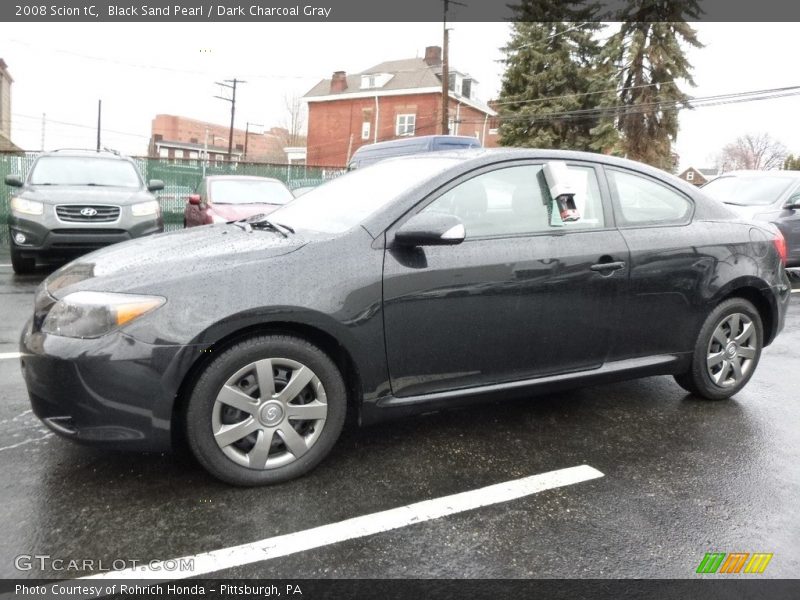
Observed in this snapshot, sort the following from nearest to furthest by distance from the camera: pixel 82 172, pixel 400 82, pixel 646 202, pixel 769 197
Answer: pixel 646 202 → pixel 82 172 → pixel 769 197 → pixel 400 82

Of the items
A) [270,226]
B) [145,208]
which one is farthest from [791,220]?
[145,208]

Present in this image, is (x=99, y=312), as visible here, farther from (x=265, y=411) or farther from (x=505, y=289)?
(x=505, y=289)

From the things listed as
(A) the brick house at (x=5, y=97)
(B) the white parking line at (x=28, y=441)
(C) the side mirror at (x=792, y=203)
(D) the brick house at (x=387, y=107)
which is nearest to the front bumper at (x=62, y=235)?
(B) the white parking line at (x=28, y=441)

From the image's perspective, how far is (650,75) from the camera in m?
26.6

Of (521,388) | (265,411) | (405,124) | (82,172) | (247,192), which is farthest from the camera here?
(405,124)

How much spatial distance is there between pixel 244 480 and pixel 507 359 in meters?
1.41

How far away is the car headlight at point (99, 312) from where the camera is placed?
8.23 feet

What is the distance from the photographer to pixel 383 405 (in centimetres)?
294

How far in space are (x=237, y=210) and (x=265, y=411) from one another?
709 cm

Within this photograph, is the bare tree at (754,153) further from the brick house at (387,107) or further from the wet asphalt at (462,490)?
the wet asphalt at (462,490)

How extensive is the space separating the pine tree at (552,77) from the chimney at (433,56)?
17.3 meters

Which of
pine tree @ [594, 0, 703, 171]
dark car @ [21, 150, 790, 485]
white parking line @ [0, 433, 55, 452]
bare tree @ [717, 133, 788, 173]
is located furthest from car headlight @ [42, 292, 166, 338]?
bare tree @ [717, 133, 788, 173]

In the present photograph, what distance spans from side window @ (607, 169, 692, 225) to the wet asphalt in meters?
1.21

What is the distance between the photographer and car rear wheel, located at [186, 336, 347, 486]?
261cm
